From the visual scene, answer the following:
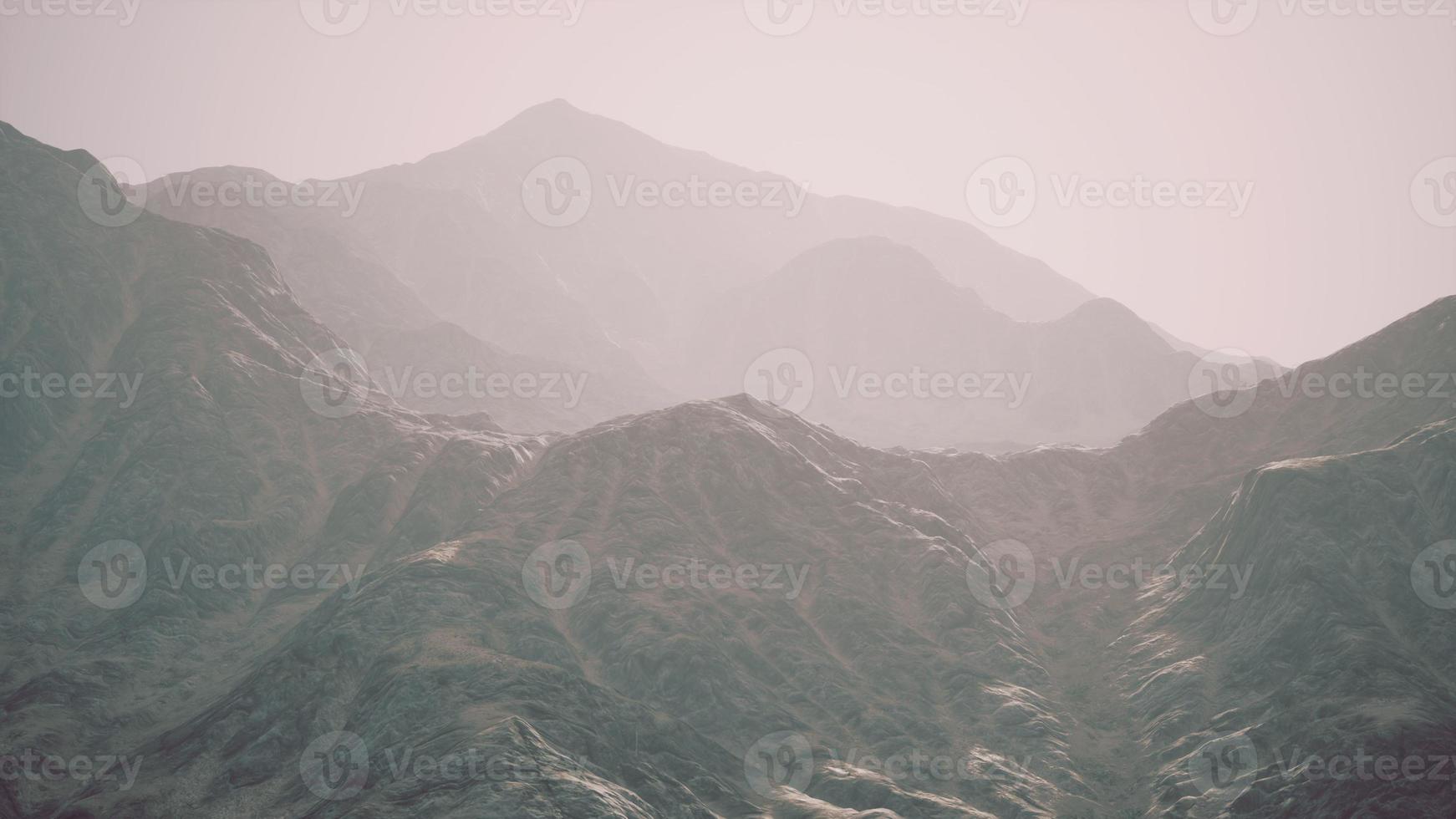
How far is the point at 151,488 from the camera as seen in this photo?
12706cm

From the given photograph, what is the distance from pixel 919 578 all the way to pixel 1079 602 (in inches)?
1054

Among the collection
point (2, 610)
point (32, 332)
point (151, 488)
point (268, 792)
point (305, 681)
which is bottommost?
point (268, 792)

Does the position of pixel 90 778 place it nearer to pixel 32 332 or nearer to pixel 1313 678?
pixel 32 332

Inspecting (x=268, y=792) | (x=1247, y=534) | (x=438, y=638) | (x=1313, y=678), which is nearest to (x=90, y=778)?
(x=268, y=792)

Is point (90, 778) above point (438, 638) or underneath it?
underneath
